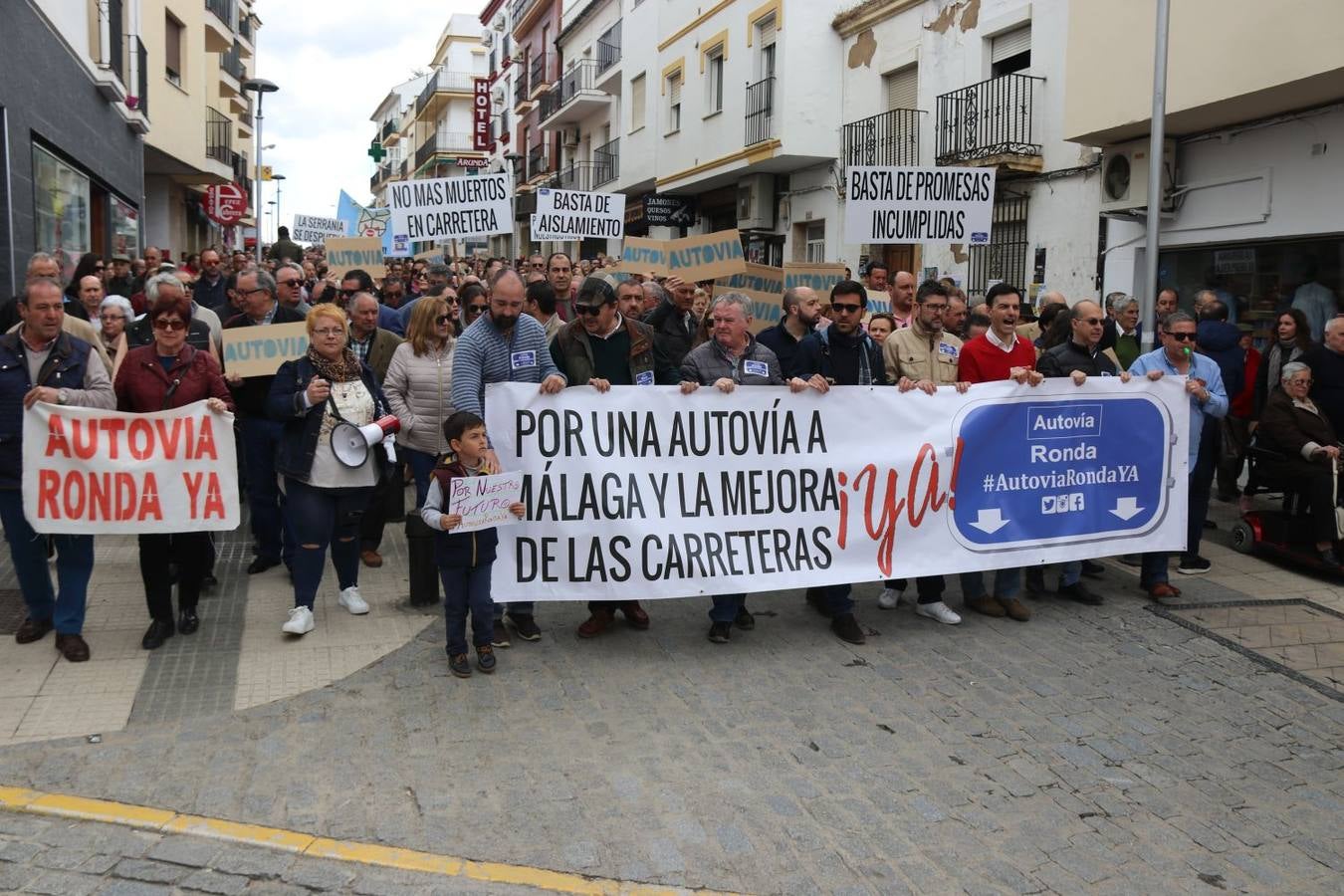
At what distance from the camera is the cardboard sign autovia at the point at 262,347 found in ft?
22.6

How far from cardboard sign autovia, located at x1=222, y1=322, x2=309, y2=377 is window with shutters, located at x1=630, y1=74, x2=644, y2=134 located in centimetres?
2440

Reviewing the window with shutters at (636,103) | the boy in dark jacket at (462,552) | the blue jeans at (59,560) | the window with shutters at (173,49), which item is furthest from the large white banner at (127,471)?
the window with shutters at (636,103)

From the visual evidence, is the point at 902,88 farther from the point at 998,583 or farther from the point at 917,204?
the point at 998,583

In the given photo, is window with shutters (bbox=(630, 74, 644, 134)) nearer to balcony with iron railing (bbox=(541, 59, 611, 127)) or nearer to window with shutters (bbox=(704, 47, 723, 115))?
balcony with iron railing (bbox=(541, 59, 611, 127))

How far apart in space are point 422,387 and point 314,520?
46.2 inches

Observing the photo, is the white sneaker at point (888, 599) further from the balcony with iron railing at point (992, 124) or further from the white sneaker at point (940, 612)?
the balcony with iron railing at point (992, 124)

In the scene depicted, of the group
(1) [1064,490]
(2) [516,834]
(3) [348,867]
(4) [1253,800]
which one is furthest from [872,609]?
(3) [348,867]

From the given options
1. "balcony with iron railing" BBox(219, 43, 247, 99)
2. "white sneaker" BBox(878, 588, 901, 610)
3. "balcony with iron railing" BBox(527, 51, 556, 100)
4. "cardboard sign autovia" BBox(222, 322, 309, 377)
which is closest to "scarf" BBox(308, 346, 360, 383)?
"cardboard sign autovia" BBox(222, 322, 309, 377)

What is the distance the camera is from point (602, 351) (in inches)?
246

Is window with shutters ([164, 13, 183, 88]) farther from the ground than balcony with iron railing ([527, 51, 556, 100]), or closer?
closer

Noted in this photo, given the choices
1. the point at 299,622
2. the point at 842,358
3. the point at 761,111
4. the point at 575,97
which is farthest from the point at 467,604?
the point at 575,97

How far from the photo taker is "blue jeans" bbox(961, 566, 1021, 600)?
675 centimetres

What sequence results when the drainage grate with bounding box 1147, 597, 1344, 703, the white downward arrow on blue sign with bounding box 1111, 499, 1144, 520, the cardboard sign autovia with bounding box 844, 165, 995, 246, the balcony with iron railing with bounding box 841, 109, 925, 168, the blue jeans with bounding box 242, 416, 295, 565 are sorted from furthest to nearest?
the balcony with iron railing with bounding box 841, 109, 925, 168
the cardboard sign autovia with bounding box 844, 165, 995, 246
the blue jeans with bounding box 242, 416, 295, 565
the white downward arrow on blue sign with bounding box 1111, 499, 1144, 520
the drainage grate with bounding box 1147, 597, 1344, 703

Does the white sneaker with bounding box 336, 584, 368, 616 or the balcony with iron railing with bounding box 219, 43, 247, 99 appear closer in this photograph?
the white sneaker with bounding box 336, 584, 368, 616
